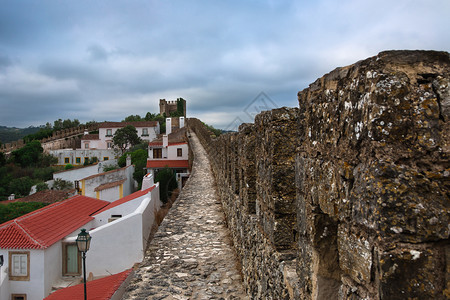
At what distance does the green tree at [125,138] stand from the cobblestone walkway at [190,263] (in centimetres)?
3987

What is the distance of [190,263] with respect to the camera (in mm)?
4957

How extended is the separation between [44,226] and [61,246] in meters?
1.13

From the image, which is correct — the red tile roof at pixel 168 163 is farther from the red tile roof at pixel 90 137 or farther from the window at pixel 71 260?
the red tile roof at pixel 90 137

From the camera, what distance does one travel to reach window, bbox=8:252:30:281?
36.5 ft

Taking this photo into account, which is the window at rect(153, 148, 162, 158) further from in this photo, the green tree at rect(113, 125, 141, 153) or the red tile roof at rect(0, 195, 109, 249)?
the green tree at rect(113, 125, 141, 153)

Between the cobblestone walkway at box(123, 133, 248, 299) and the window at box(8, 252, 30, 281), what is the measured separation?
22.0 feet

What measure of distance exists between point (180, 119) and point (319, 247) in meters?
48.5

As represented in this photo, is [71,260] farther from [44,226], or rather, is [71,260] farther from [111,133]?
[111,133]

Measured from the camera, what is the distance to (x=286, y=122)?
2.47 meters

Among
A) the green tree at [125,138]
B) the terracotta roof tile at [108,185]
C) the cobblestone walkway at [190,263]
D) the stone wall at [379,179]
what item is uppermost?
the green tree at [125,138]

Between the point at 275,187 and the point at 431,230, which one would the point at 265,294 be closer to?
the point at 275,187

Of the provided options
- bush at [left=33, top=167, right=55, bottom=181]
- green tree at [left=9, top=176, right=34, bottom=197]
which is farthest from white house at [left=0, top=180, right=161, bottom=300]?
bush at [left=33, top=167, right=55, bottom=181]

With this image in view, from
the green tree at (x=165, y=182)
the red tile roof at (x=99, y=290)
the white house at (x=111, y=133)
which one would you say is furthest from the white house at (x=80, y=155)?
the red tile roof at (x=99, y=290)

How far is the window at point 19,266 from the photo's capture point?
11.1m
